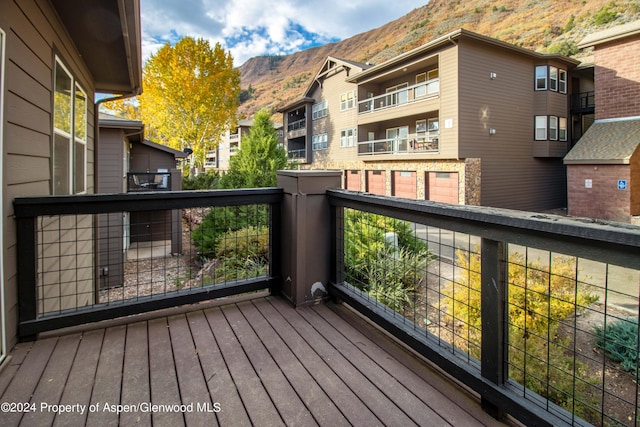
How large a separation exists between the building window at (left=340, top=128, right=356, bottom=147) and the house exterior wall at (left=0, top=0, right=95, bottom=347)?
681 inches

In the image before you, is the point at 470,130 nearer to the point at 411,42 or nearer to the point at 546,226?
the point at 546,226

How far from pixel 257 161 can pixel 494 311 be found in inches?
473

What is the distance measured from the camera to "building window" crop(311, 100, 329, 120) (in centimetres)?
2277

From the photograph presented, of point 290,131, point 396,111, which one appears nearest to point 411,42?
point 290,131

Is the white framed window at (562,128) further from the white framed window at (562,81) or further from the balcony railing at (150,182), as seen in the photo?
the balcony railing at (150,182)

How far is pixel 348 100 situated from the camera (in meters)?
20.5

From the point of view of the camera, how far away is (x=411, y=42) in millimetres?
53344

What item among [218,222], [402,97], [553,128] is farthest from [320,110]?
[218,222]

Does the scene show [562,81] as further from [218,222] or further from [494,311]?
[494,311]

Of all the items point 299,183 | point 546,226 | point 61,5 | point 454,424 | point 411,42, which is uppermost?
point 411,42

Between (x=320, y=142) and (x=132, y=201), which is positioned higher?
(x=320, y=142)

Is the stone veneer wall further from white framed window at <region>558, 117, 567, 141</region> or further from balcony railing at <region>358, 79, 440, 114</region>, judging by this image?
white framed window at <region>558, 117, 567, 141</region>

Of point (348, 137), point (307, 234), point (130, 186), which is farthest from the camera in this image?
point (348, 137)

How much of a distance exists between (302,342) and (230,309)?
799mm
